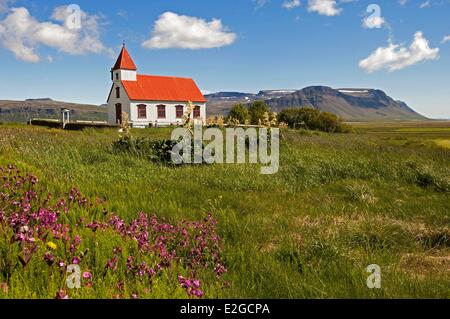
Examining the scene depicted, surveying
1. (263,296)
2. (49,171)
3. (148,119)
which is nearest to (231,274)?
(263,296)

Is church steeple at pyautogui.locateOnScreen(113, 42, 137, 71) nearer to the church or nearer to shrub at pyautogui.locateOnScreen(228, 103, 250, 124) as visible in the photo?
the church

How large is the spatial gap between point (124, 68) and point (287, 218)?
45901 millimetres

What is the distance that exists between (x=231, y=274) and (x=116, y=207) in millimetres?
2800

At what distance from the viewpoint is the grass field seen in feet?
11.8

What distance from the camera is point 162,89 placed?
50438 millimetres

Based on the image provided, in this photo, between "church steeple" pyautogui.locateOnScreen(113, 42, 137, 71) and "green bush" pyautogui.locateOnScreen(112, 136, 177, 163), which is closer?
"green bush" pyautogui.locateOnScreen(112, 136, 177, 163)

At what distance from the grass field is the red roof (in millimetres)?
37384

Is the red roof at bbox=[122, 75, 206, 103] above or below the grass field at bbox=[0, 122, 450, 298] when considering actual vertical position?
above

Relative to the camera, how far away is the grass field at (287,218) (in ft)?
11.8

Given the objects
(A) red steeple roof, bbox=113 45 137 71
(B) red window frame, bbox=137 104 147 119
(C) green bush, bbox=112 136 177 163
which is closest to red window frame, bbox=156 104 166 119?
(B) red window frame, bbox=137 104 147 119

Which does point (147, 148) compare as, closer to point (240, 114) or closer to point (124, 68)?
point (240, 114)

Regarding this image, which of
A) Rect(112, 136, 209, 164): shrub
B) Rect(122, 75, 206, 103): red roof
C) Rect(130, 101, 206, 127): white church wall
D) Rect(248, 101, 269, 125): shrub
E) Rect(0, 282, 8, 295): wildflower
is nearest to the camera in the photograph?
Rect(0, 282, 8, 295): wildflower

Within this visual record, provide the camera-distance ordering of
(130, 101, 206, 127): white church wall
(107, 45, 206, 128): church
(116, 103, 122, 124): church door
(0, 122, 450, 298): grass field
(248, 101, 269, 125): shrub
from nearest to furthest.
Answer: (0, 122, 450, 298): grass field
(130, 101, 206, 127): white church wall
(107, 45, 206, 128): church
(116, 103, 122, 124): church door
(248, 101, 269, 125): shrub

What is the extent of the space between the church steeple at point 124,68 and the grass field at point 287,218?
38328mm
